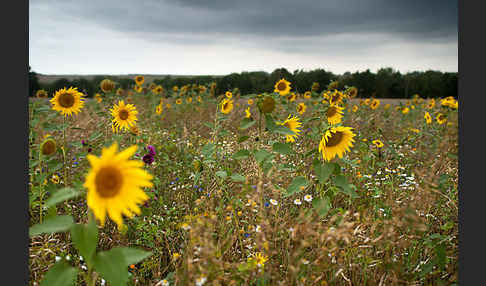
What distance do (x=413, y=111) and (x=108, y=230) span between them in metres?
8.41

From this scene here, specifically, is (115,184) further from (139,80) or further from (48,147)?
(139,80)

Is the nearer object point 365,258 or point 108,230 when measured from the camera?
point 365,258

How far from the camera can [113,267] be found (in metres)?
1.06

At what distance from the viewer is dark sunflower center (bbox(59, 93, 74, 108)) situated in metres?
2.59

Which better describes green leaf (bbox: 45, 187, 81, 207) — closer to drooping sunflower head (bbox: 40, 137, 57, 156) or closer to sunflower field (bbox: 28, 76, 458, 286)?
sunflower field (bbox: 28, 76, 458, 286)

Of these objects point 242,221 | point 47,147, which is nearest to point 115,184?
point 47,147

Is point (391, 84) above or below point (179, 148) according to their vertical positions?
above

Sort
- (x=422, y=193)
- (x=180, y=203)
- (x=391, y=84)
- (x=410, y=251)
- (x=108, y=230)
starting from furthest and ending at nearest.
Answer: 1. (x=391, y=84)
2. (x=180, y=203)
3. (x=108, y=230)
4. (x=410, y=251)
5. (x=422, y=193)

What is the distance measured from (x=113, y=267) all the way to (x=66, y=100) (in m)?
2.07

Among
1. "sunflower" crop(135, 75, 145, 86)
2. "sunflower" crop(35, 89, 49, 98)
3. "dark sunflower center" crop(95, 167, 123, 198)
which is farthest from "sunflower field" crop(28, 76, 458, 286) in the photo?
"sunflower" crop(135, 75, 145, 86)

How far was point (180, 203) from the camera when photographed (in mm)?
2623

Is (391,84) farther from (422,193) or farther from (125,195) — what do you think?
(125,195)

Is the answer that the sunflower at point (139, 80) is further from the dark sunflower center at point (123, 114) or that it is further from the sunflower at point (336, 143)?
the sunflower at point (336, 143)
